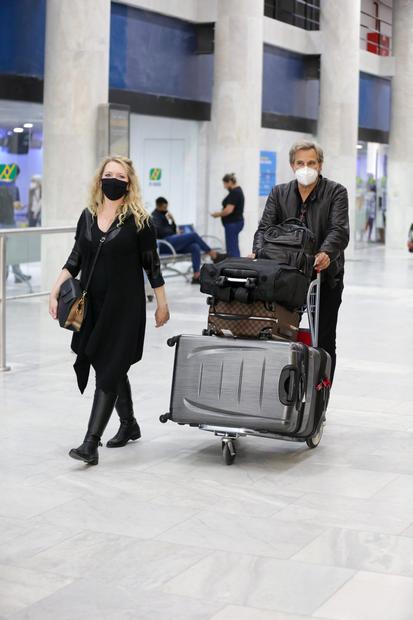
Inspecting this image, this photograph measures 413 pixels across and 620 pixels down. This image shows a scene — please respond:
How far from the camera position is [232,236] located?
21.7 meters

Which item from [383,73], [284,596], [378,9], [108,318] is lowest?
[284,596]

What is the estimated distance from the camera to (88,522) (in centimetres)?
560

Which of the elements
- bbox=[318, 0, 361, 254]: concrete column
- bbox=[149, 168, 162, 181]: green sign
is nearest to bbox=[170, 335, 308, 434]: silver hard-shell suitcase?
bbox=[149, 168, 162, 181]: green sign

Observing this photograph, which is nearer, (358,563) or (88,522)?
(358,563)

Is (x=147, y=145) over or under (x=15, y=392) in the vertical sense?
over

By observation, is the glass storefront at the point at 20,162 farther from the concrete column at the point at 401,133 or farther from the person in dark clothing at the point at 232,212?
the concrete column at the point at 401,133

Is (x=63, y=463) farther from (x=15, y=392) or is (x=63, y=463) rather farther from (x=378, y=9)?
(x=378, y=9)

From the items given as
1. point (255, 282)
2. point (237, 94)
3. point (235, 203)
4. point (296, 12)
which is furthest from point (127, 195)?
point (296, 12)

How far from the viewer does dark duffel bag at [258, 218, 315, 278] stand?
6969 mm

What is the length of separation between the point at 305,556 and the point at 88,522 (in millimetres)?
1098

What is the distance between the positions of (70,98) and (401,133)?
701 inches

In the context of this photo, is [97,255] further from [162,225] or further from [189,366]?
[162,225]

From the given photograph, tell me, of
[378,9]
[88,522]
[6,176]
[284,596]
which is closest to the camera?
[284,596]

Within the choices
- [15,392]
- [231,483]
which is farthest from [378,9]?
[231,483]
